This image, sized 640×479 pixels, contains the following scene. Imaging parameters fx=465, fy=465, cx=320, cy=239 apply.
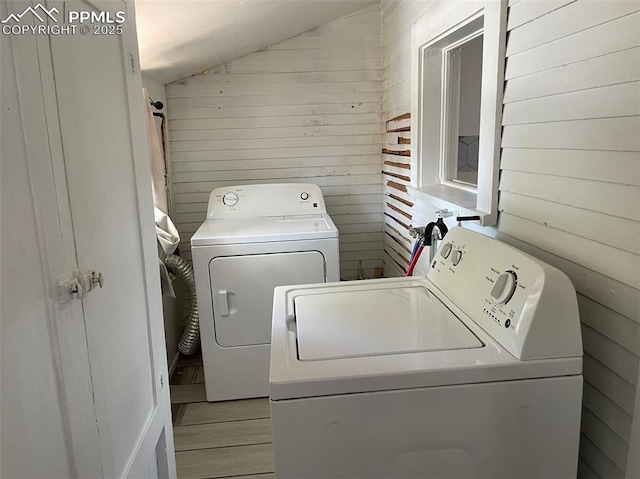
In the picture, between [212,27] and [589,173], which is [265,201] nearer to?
[212,27]

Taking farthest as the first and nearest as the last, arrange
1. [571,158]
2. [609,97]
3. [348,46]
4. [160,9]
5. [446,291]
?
[348,46], [160,9], [446,291], [571,158], [609,97]

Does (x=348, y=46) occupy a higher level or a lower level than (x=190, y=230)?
higher

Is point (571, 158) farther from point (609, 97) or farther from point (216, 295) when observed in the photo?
point (216, 295)

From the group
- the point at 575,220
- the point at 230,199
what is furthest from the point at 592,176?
the point at 230,199

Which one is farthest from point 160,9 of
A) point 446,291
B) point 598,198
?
point 598,198

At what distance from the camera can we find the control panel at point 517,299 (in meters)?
1.00

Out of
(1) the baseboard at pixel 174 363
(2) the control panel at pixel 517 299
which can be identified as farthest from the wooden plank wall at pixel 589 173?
(1) the baseboard at pixel 174 363

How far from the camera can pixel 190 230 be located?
10.1 feet

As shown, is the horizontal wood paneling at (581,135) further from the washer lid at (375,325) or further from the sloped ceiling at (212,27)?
the sloped ceiling at (212,27)

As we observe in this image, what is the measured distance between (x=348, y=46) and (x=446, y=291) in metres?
2.04

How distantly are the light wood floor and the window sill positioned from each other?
1.32m

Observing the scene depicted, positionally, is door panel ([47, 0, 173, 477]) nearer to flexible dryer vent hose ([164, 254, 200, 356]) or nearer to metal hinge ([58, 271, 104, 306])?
metal hinge ([58, 271, 104, 306])

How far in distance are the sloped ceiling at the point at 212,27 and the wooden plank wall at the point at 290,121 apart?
114mm

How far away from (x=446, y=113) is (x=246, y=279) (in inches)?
50.4
